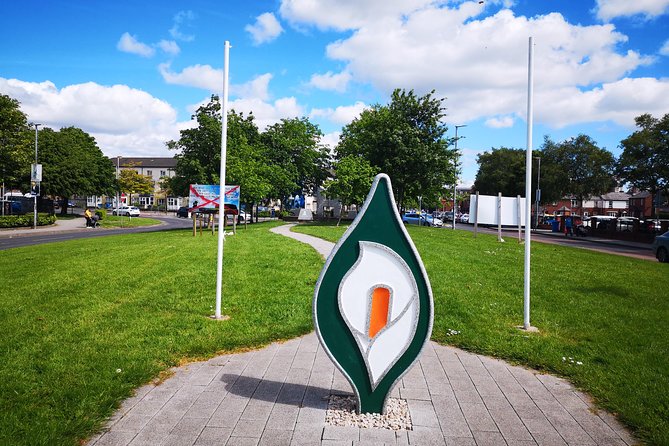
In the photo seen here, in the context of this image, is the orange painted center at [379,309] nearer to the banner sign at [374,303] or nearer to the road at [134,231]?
the banner sign at [374,303]

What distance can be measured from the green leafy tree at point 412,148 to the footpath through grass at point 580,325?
2227cm

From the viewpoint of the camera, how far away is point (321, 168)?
169ft

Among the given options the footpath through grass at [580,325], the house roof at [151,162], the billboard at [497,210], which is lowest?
the footpath through grass at [580,325]

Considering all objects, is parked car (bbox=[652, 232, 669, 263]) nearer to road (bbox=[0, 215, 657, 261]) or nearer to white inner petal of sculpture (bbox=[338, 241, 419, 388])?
road (bbox=[0, 215, 657, 261])

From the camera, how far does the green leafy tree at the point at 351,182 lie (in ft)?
109

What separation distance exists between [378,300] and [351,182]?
29071 millimetres

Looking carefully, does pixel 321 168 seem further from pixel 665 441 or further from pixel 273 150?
pixel 665 441

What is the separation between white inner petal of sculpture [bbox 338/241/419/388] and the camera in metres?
4.52

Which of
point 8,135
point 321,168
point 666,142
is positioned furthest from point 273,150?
point 666,142

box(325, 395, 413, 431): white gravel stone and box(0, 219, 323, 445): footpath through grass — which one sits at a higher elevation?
box(0, 219, 323, 445): footpath through grass

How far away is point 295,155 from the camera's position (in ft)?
158

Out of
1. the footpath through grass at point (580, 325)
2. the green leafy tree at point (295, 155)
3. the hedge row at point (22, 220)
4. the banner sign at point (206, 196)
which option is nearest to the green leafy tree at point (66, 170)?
the hedge row at point (22, 220)

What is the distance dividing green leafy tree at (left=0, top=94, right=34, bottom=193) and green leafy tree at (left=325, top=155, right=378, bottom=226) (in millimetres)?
21962

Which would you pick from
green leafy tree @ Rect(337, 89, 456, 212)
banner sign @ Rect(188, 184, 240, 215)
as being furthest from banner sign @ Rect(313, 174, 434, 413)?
green leafy tree @ Rect(337, 89, 456, 212)
